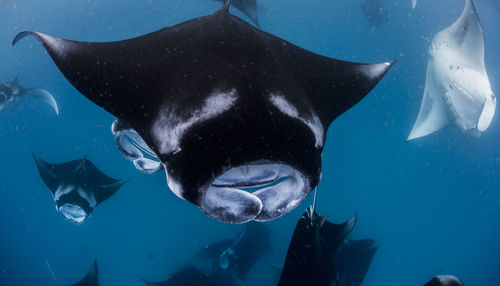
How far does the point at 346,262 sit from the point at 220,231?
3.85m

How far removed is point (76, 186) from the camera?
462cm

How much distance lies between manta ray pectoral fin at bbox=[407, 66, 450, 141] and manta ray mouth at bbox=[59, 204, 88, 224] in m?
5.72

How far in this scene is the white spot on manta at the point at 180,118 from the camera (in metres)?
1.13

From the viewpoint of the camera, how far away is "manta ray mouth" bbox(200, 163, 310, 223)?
3.98 feet

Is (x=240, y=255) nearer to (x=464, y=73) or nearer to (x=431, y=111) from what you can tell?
(x=431, y=111)

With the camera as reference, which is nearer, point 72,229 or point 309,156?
point 309,156

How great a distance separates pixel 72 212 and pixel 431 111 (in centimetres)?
639

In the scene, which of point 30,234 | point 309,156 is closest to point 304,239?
point 309,156

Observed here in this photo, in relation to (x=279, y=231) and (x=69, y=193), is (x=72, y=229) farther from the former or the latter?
(x=279, y=231)

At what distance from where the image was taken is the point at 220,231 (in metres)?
7.42

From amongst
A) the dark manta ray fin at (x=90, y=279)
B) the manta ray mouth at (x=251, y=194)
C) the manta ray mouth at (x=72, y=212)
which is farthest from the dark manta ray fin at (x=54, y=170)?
the manta ray mouth at (x=251, y=194)

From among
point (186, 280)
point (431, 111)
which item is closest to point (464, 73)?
point (431, 111)

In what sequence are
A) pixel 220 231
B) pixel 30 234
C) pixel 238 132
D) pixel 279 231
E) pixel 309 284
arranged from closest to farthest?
pixel 238 132
pixel 309 284
pixel 279 231
pixel 220 231
pixel 30 234

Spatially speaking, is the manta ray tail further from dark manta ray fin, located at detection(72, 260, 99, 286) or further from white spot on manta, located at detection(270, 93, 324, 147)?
dark manta ray fin, located at detection(72, 260, 99, 286)
